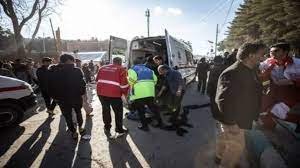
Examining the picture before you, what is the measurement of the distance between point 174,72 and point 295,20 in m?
15.8

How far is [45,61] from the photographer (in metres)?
6.75

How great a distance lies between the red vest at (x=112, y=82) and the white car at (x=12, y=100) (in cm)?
254

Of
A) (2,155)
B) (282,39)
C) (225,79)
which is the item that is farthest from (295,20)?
(2,155)

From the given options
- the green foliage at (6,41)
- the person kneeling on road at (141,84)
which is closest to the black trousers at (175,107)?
the person kneeling on road at (141,84)

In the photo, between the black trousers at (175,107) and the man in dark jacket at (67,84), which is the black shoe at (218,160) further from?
the man in dark jacket at (67,84)

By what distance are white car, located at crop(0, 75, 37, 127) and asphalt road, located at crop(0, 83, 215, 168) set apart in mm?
260

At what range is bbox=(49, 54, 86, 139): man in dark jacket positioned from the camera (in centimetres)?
480

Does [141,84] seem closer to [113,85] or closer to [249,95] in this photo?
[113,85]

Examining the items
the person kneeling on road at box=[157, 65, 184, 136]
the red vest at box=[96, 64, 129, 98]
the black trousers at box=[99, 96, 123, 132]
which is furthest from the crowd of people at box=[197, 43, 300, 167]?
the black trousers at box=[99, 96, 123, 132]

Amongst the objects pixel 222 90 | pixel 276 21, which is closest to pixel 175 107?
pixel 222 90

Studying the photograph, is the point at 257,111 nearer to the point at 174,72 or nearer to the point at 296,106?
the point at 296,106

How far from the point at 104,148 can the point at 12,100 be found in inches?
123

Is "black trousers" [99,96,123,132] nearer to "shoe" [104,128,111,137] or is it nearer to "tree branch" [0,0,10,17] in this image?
"shoe" [104,128,111,137]

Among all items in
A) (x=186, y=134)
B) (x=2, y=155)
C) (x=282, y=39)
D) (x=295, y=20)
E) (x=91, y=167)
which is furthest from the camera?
(x=282, y=39)
